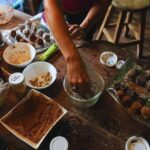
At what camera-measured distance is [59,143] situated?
Answer: 110cm

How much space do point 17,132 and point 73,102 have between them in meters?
0.29

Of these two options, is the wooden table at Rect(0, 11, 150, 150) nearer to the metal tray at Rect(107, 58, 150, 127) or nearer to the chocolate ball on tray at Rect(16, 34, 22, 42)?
the metal tray at Rect(107, 58, 150, 127)

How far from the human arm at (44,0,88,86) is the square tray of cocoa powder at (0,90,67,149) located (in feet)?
0.54

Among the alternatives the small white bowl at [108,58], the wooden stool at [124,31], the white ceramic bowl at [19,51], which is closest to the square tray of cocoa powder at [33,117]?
the white ceramic bowl at [19,51]

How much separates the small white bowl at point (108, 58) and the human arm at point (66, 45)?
26cm

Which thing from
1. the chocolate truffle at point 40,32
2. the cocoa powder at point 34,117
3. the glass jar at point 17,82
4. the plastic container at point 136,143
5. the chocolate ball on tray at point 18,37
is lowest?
the plastic container at point 136,143

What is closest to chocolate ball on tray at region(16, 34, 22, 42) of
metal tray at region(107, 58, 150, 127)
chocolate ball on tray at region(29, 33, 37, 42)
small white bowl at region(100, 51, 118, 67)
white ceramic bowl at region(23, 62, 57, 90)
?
chocolate ball on tray at region(29, 33, 37, 42)

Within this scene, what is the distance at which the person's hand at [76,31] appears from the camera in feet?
4.88

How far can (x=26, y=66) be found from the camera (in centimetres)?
141

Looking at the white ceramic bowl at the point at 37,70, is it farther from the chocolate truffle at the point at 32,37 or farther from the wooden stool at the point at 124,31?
the wooden stool at the point at 124,31

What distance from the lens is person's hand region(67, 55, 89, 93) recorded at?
1141mm

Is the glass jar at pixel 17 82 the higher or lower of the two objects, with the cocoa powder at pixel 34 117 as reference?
higher

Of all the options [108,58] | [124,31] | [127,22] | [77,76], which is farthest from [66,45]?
[124,31]

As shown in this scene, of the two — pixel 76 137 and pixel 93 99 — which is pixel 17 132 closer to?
pixel 76 137
